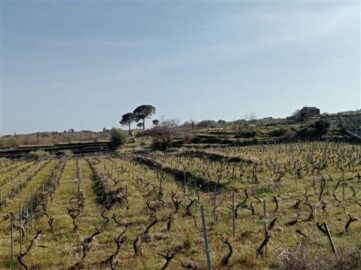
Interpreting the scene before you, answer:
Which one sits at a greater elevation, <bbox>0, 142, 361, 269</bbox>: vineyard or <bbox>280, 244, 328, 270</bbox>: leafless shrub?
<bbox>280, 244, 328, 270</bbox>: leafless shrub

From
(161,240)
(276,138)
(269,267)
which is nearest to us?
(269,267)

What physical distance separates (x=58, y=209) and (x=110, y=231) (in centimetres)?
549

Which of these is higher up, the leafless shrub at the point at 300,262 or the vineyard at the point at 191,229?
the leafless shrub at the point at 300,262

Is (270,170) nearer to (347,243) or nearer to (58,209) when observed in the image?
(58,209)

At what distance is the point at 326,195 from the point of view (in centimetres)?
1767

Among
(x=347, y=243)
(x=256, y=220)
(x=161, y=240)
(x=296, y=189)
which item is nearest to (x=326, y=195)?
(x=296, y=189)

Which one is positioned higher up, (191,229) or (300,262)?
(300,262)

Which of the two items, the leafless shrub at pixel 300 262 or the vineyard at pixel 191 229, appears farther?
the vineyard at pixel 191 229

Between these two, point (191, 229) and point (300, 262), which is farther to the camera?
point (191, 229)

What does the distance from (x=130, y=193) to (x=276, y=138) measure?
44039 millimetres

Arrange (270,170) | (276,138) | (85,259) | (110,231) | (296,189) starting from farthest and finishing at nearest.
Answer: (276,138) → (270,170) → (296,189) → (110,231) → (85,259)

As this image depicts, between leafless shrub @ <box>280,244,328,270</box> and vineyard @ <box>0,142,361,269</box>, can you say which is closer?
leafless shrub @ <box>280,244,328,270</box>

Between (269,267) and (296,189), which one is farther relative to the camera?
(296,189)

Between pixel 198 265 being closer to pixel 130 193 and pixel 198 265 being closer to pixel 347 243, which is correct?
pixel 347 243
